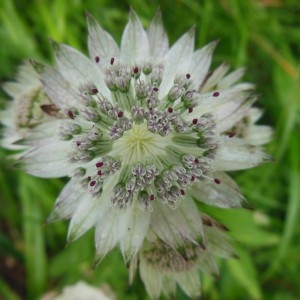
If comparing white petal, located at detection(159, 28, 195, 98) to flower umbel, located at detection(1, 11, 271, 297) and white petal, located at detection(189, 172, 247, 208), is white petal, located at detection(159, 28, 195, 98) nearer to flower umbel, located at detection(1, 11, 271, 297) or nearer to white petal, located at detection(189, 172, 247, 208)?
flower umbel, located at detection(1, 11, 271, 297)

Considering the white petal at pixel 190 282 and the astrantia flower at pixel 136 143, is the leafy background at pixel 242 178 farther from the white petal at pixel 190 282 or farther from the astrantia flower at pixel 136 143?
the astrantia flower at pixel 136 143

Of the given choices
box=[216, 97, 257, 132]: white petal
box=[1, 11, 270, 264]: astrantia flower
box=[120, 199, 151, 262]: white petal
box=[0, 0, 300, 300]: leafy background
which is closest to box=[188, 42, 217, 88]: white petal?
box=[1, 11, 270, 264]: astrantia flower

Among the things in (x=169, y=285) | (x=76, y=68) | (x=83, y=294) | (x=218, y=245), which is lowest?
(x=83, y=294)

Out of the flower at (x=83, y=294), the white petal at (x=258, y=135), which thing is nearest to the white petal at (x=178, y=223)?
the white petal at (x=258, y=135)

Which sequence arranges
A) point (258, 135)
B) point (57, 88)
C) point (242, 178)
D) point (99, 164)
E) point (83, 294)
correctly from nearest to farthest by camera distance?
point (99, 164)
point (57, 88)
point (258, 135)
point (83, 294)
point (242, 178)

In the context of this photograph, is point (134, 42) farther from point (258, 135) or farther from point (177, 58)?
point (258, 135)

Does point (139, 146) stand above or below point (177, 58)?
below

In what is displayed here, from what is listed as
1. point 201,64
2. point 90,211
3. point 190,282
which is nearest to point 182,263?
point 190,282
